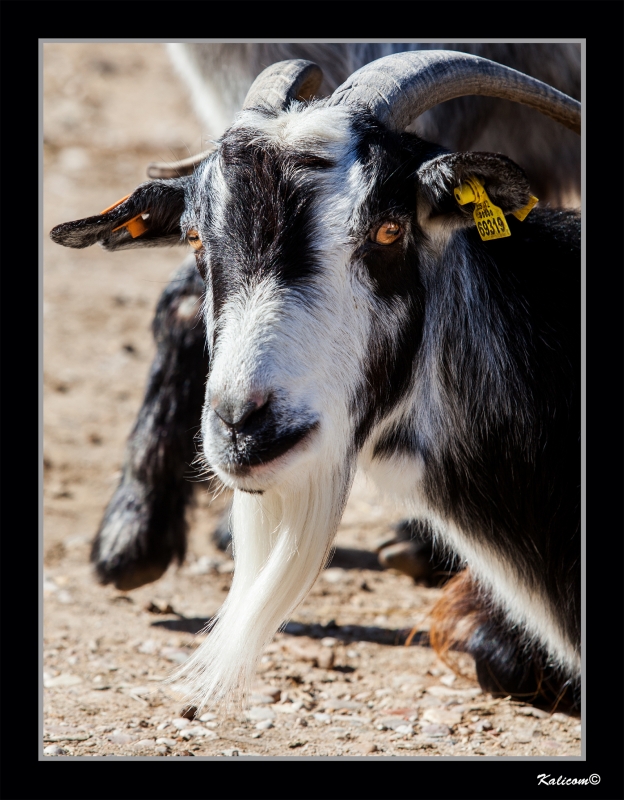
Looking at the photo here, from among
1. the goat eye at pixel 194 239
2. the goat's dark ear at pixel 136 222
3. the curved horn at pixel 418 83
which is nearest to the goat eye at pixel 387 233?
the curved horn at pixel 418 83

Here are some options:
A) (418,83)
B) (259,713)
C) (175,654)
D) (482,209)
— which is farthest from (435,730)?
(418,83)

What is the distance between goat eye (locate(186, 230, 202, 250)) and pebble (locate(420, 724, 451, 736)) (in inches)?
65.6

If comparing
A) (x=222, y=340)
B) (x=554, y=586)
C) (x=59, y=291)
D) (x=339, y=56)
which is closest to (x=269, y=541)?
(x=222, y=340)

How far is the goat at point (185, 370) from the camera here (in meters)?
4.10

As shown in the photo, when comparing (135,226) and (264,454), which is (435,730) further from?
(135,226)

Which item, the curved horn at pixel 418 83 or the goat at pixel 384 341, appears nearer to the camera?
the goat at pixel 384 341

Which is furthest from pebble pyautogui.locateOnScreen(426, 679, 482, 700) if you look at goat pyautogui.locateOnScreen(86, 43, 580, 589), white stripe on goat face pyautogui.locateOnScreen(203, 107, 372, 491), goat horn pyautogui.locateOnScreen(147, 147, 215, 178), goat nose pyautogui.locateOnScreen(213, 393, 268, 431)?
goat horn pyautogui.locateOnScreen(147, 147, 215, 178)

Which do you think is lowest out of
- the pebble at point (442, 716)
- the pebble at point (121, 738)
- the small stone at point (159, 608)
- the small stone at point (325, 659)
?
the pebble at point (442, 716)

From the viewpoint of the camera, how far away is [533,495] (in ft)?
9.96

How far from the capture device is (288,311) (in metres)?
2.46

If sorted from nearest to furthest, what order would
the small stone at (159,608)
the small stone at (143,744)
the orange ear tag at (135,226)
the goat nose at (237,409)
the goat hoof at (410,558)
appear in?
the goat nose at (237,409) < the small stone at (143,744) < the orange ear tag at (135,226) < the small stone at (159,608) < the goat hoof at (410,558)

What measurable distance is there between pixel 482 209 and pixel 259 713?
5.81ft

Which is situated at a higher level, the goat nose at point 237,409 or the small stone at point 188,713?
the goat nose at point 237,409

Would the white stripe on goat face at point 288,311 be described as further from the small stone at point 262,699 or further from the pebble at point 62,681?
the pebble at point 62,681
